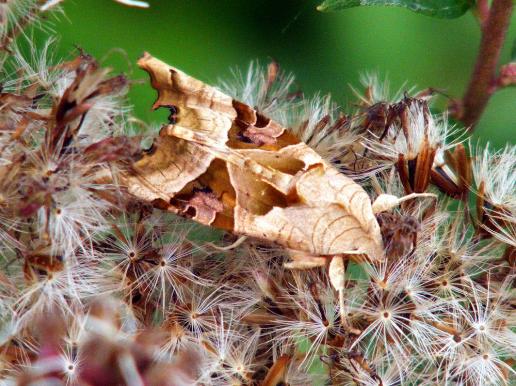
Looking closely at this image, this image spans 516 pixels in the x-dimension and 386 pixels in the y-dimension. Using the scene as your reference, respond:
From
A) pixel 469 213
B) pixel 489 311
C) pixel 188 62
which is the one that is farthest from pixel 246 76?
pixel 489 311

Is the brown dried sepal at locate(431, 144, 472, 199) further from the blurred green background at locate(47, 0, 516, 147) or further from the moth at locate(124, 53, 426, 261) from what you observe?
the blurred green background at locate(47, 0, 516, 147)

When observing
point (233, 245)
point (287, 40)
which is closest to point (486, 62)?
point (287, 40)

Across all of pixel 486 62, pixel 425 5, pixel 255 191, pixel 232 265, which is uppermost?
pixel 425 5

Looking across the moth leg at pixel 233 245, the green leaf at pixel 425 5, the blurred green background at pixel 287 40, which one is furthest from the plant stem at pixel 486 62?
the moth leg at pixel 233 245

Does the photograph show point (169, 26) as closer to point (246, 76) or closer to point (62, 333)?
point (246, 76)

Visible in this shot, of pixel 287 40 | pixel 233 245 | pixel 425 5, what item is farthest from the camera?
pixel 287 40

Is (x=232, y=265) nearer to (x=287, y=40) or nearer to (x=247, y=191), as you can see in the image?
(x=247, y=191)
